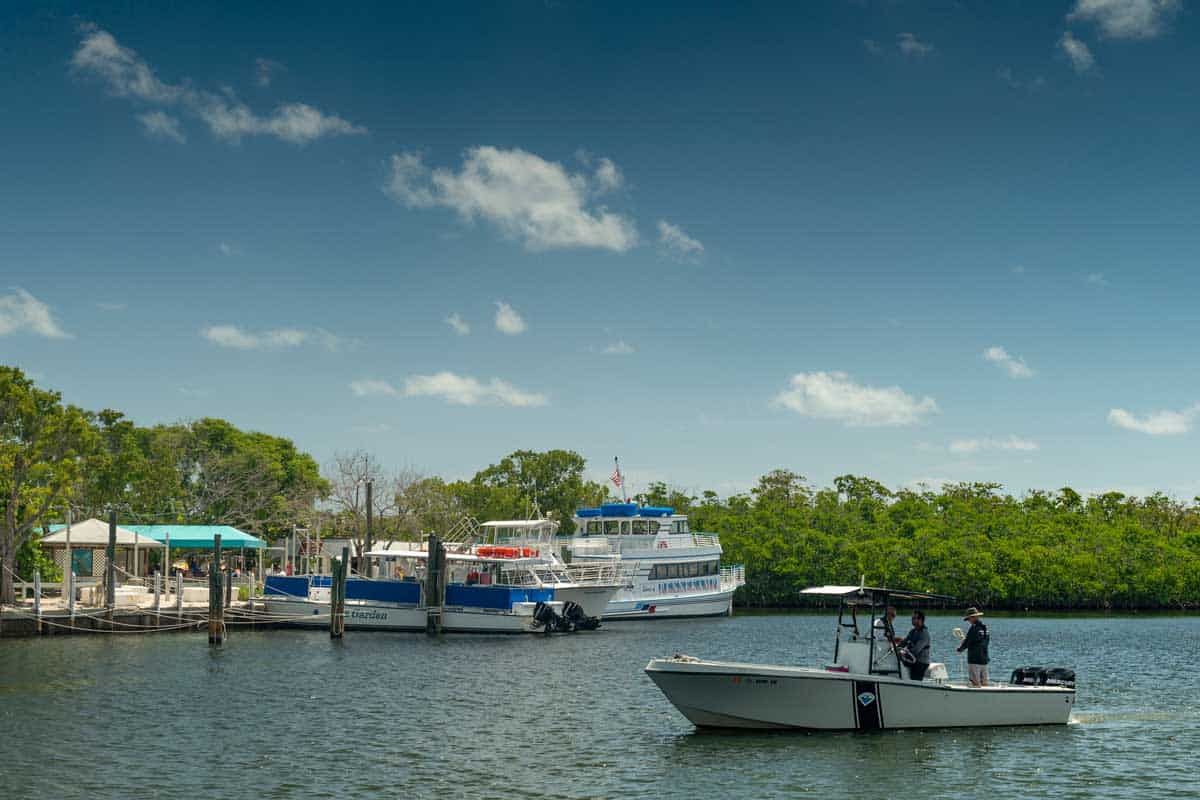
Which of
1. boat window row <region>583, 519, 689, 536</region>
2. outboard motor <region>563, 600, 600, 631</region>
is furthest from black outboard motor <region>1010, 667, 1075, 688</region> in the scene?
boat window row <region>583, 519, 689, 536</region>

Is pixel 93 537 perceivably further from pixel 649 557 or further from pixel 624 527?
pixel 649 557

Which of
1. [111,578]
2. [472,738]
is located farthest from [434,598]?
[472,738]

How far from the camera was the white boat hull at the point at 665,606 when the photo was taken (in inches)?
2569

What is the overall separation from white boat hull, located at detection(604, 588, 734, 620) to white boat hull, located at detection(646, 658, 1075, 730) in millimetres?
38821

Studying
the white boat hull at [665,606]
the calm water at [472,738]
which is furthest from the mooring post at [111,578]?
the white boat hull at [665,606]

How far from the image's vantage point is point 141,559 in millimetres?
68000

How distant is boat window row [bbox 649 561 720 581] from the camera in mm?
67812

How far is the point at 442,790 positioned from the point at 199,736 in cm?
787

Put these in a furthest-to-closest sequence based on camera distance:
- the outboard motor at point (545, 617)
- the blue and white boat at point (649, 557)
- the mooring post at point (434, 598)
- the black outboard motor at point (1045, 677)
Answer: the blue and white boat at point (649, 557) → the outboard motor at point (545, 617) → the mooring post at point (434, 598) → the black outboard motor at point (1045, 677)

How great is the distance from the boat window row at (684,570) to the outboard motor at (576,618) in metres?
11.2

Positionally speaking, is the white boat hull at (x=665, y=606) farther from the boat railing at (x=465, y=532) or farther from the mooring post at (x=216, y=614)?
the mooring post at (x=216, y=614)

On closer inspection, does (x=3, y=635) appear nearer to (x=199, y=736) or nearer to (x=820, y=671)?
(x=199, y=736)

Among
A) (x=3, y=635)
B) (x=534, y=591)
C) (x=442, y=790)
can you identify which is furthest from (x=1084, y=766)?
(x=3, y=635)

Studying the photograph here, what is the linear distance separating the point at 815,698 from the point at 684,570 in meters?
45.4
